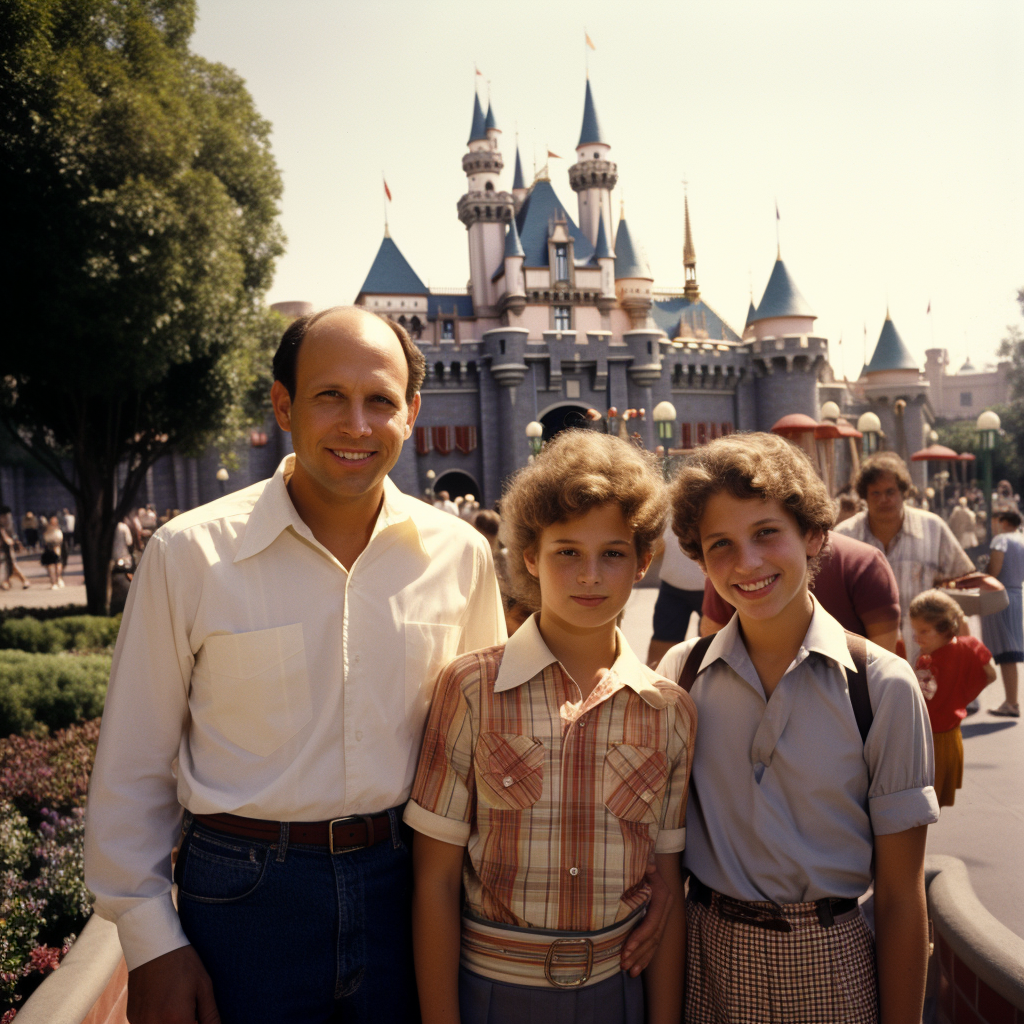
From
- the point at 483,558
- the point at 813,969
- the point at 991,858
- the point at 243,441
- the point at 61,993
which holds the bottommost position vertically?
the point at 991,858

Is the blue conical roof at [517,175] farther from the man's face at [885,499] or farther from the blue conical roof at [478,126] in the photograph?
the man's face at [885,499]

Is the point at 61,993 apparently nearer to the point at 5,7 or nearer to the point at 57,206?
the point at 5,7

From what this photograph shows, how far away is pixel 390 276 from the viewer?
105 feet

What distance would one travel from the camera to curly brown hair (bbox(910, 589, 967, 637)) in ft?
11.8

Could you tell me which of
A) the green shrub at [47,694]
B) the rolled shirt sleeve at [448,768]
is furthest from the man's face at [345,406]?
the green shrub at [47,694]

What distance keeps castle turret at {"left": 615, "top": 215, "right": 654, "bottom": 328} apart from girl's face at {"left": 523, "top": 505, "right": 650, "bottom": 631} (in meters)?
31.6

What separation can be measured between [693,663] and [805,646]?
269 mm

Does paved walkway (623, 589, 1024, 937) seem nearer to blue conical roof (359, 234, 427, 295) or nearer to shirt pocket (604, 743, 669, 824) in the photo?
shirt pocket (604, 743, 669, 824)

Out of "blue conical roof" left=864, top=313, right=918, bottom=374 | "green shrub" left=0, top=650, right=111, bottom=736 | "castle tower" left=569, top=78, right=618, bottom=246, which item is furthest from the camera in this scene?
"blue conical roof" left=864, top=313, right=918, bottom=374

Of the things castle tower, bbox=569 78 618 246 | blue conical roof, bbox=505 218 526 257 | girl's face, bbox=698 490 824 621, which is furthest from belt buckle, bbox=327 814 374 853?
castle tower, bbox=569 78 618 246

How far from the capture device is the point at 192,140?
847 cm

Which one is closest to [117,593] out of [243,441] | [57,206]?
[57,206]

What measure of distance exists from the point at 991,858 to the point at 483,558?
2864 mm

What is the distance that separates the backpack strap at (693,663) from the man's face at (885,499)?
6.99ft
